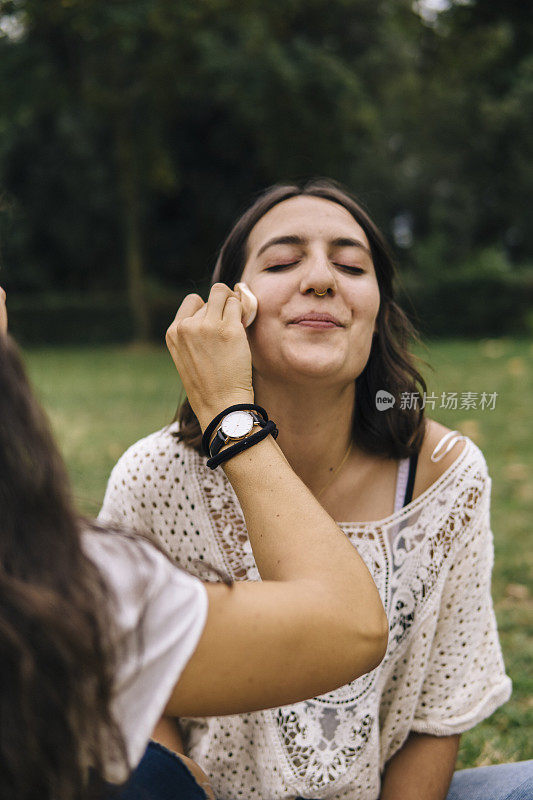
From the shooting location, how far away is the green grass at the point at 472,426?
320 cm

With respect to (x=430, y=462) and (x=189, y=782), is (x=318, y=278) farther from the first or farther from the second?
(x=189, y=782)

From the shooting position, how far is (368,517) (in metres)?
2.12

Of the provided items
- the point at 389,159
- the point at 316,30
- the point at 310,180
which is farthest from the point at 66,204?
the point at 310,180

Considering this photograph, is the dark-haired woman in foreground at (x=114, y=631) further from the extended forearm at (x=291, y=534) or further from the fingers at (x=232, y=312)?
the fingers at (x=232, y=312)

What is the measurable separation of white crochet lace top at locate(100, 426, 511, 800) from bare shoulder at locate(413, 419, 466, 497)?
0.03 metres

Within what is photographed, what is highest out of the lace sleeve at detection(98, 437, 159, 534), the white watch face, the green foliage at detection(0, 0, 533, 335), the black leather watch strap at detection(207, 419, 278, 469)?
the green foliage at detection(0, 0, 533, 335)

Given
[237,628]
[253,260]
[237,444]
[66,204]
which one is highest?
[66,204]

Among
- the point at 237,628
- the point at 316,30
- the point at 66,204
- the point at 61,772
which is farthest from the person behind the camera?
the point at 66,204

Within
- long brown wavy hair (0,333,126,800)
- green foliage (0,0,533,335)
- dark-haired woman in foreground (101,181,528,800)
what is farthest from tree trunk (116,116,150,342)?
long brown wavy hair (0,333,126,800)

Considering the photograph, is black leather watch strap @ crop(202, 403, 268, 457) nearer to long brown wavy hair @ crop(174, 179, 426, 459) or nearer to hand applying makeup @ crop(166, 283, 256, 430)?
hand applying makeup @ crop(166, 283, 256, 430)

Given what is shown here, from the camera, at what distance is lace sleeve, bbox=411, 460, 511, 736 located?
2086mm

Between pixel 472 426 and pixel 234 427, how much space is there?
274 inches

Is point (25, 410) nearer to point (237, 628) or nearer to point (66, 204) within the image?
point (237, 628)

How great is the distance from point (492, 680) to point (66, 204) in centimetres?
2288
